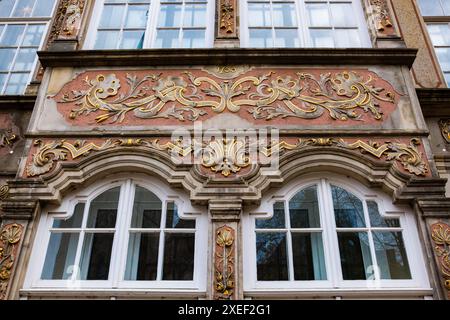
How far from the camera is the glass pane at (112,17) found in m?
6.34

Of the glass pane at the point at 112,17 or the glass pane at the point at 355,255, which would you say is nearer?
the glass pane at the point at 355,255

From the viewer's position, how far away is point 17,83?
6410mm

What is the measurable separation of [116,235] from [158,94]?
173 cm

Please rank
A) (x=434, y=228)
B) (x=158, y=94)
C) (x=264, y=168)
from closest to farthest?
(x=434, y=228) < (x=264, y=168) < (x=158, y=94)

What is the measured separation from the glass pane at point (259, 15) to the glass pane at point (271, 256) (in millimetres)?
3136

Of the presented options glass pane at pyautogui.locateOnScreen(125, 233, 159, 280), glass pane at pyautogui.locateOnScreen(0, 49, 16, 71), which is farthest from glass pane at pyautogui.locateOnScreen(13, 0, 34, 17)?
glass pane at pyautogui.locateOnScreen(125, 233, 159, 280)

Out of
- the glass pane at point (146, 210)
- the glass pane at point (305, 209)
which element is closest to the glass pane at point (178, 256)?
the glass pane at point (146, 210)

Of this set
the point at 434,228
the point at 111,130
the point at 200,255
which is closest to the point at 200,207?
the point at 200,255

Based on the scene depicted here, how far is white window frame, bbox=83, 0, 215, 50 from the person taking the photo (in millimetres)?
6066

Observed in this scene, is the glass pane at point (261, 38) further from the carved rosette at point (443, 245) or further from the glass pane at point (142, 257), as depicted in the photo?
the carved rosette at point (443, 245)

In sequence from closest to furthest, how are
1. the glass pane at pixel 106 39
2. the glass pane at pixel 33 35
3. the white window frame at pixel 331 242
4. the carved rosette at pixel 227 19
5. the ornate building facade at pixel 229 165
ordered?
the white window frame at pixel 331 242
the ornate building facade at pixel 229 165
the carved rosette at pixel 227 19
the glass pane at pixel 106 39
the glass pane at pixel 33 35

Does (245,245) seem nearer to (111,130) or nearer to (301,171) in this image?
(301,171)

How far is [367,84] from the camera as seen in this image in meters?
5.39
